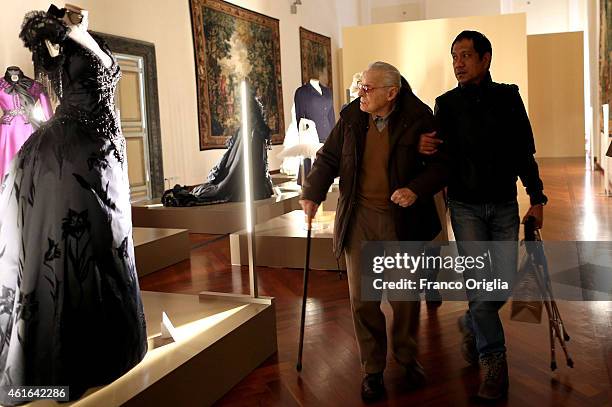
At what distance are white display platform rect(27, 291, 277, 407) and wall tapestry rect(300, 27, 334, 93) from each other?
1324 centimetres

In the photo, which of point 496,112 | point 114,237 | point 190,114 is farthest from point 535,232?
point 190,114

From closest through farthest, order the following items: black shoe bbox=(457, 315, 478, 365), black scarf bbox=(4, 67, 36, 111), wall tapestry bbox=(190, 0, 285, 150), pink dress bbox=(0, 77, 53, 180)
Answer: black shoe bbox=(457, 315, 478, 365)
pink dress bbox=(0, 77, 53, 180)
black scarf bbox=(4, 67, 36, 111)
wall tapestry bbox=(190, 0, 285, 150)

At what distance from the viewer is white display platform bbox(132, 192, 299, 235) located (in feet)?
24.9

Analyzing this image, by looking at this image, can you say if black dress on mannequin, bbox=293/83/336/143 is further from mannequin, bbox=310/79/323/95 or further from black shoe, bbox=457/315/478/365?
black shoe, bbox=457/315/478/365

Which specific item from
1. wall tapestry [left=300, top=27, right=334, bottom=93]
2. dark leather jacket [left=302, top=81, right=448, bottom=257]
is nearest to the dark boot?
dark leather jacket [left=302, top=81, right=448, bottom=257]

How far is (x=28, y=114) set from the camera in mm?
6426

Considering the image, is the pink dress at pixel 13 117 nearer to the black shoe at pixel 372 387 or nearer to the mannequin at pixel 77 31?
the mannequin at pixel 77 31

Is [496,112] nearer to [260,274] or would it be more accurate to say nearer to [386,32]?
[260,274]

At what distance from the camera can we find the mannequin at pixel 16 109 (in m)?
6.37

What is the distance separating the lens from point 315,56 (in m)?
17.1

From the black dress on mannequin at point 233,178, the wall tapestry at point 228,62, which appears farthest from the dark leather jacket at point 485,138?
the wall tapestry at point 228,62

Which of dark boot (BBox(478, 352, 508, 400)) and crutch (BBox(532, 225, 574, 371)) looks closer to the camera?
dark boot (BBox(478, 352, 508, 400))

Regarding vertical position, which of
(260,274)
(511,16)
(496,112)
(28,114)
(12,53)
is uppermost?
(511,16)

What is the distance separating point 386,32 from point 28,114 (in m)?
9.02
